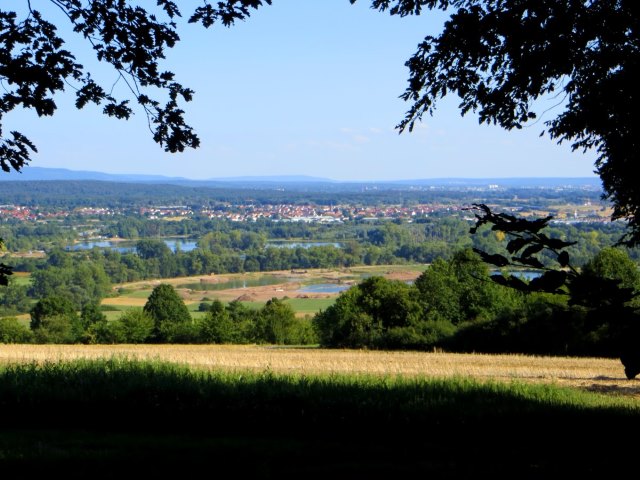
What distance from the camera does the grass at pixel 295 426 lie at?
7871 mm

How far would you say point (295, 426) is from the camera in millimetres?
10500

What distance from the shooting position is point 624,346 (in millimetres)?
3006

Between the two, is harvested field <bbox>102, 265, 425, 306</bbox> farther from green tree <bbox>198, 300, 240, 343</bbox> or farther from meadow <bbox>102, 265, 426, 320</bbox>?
green tree <bbox>198, 300, 240, 343</bbox>

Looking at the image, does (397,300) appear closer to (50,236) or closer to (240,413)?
(240,413)

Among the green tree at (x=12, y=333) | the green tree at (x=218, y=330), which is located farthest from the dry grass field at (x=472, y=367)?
the green tree at (x=12, y=333)

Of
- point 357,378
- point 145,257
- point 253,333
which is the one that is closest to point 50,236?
point 145,257

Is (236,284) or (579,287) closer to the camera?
(579,287)

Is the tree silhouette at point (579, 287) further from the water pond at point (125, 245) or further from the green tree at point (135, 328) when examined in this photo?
the water pond at point (125, 245)

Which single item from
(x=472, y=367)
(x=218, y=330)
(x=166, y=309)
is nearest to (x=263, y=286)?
(x=166, y=309)

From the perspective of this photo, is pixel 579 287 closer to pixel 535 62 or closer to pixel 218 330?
pixel 535 62

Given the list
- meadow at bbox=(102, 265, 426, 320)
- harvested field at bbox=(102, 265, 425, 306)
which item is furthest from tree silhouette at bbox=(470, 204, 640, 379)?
harvested field at bbox=(102, 265, 425, 306)

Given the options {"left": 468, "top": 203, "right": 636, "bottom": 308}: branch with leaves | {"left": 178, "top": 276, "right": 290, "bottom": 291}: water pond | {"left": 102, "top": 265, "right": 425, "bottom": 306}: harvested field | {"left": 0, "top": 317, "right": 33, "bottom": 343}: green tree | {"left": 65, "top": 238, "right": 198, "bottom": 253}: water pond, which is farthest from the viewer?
{"left": 65, "top": 238, "right": 198, "bottom": 253}: water pond

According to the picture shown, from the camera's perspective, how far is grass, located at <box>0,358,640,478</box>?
787 cm

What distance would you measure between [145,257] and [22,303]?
167 ft
